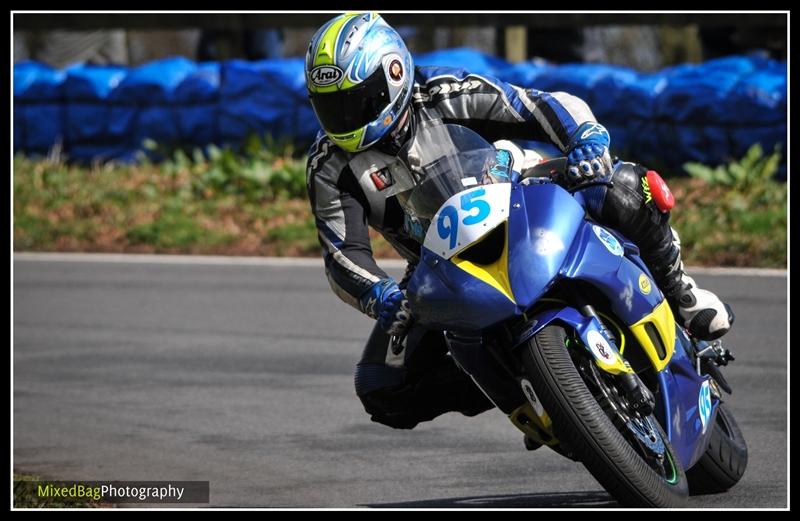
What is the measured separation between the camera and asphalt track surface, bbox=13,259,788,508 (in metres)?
5.71

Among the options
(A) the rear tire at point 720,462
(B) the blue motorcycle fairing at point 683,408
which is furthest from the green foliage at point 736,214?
(B) the blue motorcycle fairing at point 683,408

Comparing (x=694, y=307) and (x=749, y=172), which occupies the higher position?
(x=694, y=307)

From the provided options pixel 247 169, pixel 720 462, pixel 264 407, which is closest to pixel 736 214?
pixel 247 169

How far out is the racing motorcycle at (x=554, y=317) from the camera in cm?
409

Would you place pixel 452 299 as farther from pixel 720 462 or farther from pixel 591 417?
pixel 720 462

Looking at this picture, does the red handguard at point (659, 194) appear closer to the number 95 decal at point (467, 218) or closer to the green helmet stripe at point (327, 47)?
the number 95 decal at point (467, 218)

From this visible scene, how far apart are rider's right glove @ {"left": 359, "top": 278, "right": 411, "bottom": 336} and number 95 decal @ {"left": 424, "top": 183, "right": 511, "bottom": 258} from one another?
0.31 metres

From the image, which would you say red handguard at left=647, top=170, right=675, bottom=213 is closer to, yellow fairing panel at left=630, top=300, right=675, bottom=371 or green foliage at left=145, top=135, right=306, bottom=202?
yellow fairing panel at left=630, top=300, right=675, bottom=371

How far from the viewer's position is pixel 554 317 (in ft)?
Result: 13.6

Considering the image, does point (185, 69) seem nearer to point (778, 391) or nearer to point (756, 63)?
point (756, 63)

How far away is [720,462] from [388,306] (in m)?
1.42

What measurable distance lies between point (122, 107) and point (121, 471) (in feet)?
37.5

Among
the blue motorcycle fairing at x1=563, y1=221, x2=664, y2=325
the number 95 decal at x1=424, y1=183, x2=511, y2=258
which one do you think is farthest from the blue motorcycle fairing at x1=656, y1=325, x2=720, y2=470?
the number 95 decal at x1=424, y1=183, x2=511, y2=258
